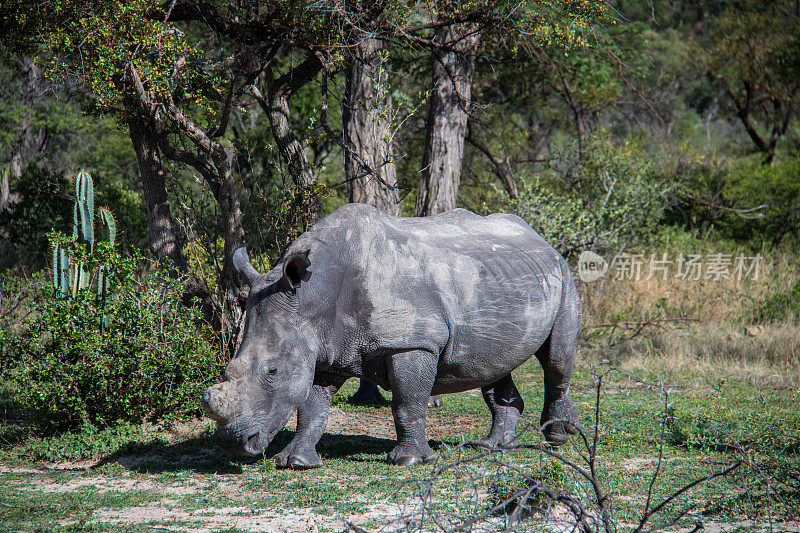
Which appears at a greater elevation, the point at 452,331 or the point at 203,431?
the point at 452,331

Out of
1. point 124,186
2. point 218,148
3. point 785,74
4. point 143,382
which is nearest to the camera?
point 143,382

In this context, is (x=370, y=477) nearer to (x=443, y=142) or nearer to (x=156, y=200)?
(x=156, y=200)

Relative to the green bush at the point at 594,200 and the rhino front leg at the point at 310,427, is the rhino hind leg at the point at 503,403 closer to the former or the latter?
the rhino front leg at the point at 310,427

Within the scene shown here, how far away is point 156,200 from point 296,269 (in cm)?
340

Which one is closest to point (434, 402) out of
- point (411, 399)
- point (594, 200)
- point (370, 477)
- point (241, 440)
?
point (411, 399)

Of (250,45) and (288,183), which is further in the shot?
(288,183)

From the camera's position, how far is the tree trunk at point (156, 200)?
7984mm

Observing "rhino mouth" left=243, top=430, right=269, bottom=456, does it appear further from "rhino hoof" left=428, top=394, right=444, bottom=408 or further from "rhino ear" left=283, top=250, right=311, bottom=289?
"rhino hoof" left=428, top=394, right=444, bottom=408

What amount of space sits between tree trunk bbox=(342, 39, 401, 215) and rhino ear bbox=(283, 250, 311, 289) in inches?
129

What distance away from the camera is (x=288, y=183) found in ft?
28.2

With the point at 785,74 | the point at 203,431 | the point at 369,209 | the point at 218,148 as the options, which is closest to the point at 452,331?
the point at 369,209

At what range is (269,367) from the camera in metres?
5.30

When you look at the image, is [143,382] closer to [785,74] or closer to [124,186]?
[124,186]

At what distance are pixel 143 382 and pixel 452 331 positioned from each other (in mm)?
2577
